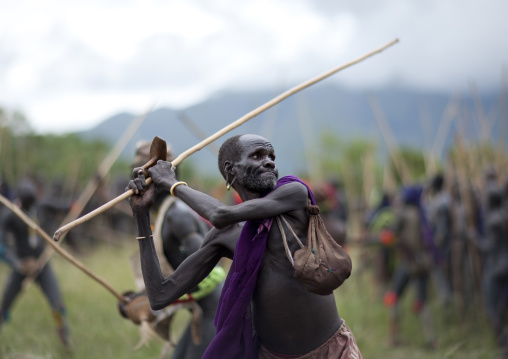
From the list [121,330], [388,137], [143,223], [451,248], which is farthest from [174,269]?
[388,137]

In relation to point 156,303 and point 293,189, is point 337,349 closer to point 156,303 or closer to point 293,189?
point 293,189

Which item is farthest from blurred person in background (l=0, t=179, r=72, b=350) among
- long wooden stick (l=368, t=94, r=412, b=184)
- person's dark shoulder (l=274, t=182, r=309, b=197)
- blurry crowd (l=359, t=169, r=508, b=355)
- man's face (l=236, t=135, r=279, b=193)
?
long wooden stick (l=368, t=94, r=412, b=184)

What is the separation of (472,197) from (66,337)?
5357 mm

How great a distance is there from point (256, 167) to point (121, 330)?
4717 mm

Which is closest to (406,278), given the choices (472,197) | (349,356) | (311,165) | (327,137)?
(472,197)

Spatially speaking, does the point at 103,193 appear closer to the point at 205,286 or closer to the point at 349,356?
the point at 205,286

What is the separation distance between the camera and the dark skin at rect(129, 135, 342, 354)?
262 cm

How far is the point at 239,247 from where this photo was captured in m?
2.66

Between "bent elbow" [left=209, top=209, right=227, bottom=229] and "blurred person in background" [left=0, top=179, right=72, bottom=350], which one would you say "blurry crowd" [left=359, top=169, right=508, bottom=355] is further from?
"bent elbow" [left=209, top=209, right=227, bottom=229]

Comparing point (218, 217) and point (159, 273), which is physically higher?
point (218, 217)

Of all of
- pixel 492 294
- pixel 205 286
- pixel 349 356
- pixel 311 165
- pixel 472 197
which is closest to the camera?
pixel 349 356

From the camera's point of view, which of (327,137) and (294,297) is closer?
(294,297)

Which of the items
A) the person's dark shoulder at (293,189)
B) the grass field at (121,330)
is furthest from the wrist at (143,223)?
the grass field at (121,330)

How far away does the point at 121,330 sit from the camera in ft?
22.2
